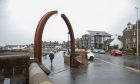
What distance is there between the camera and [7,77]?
66.2ft

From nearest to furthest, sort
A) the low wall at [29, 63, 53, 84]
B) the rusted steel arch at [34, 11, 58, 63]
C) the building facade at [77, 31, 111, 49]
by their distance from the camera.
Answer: the low wall at [29, 63, 53, 84]
the rusted steel arch at [34, 11, 58, 63]
the building facade at [77, 31, 111, 49]

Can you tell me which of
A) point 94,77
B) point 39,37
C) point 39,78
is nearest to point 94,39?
point 39,37

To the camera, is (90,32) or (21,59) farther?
(90,32)

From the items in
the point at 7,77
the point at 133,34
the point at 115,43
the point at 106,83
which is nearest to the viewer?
the point at 106,83

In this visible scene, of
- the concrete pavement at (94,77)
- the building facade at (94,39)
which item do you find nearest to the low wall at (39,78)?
the concrete pavement at (94,77)

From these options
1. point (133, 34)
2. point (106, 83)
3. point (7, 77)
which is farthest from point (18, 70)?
point (133, 34)

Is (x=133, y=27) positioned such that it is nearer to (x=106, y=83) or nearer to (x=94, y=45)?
(x=94, y=45)

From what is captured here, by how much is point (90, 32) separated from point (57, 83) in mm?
172451

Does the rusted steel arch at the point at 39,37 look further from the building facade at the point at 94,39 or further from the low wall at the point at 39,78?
the building facade at the point at 94,39

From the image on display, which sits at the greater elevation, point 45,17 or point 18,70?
point 45,17

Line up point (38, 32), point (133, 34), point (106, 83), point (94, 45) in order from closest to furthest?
point (106, 83), point (38, 32), point (133, 34), point (94, 45)

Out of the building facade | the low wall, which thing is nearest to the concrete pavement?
the low wall

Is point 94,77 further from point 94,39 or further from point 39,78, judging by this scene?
point 94,39

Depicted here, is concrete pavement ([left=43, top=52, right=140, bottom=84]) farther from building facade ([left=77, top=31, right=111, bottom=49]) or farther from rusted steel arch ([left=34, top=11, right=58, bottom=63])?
building facade ([left=77, top=31, right=111, bottom=49])
